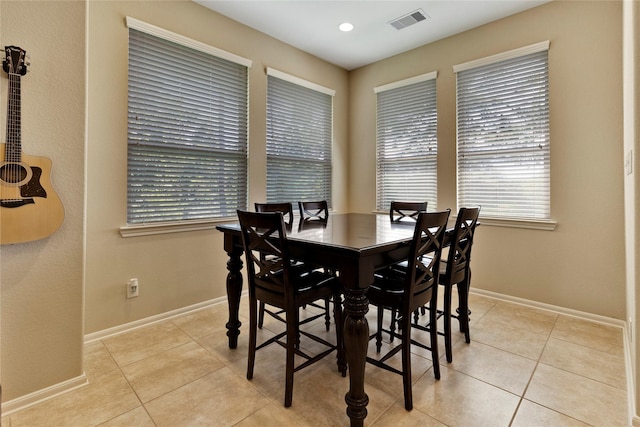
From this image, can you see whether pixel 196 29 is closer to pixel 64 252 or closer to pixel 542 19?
pixel 64 252

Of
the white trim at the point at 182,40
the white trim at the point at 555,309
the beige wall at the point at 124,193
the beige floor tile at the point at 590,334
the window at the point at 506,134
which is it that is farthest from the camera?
the window at the point at 506,134

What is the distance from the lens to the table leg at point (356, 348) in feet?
4.81

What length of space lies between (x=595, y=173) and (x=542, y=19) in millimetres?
1548

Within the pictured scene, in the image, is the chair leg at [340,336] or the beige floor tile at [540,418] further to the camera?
the chair leg at [340,336]

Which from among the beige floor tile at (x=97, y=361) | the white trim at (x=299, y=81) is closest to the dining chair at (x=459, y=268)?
the beige floor tile at (x=97, y=361)

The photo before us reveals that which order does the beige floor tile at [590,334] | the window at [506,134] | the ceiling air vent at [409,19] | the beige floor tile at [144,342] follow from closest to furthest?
the beige floor tile at [144,342] → the beige floor tile at [590,334] → the window at [506,134] → the ceiling air vent at [409,19]

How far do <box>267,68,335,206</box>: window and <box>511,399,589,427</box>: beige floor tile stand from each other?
112 inches

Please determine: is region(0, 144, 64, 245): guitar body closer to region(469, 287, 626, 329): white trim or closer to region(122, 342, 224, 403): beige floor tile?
region(122, 342, 224, 403): beige floor tile

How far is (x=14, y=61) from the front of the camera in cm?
154

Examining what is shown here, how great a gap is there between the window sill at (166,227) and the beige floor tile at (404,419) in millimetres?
2223

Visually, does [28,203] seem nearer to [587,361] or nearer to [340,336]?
[340,336]

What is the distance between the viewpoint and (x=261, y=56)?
138 inches

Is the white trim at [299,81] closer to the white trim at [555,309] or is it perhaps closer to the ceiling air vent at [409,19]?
the ceiling air vent at [409,19]

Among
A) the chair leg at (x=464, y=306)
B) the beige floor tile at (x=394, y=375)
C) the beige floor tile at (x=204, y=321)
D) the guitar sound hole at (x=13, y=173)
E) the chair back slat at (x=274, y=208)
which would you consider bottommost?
the beige floor tile at (x=394, y=375)
